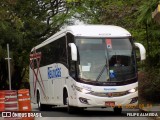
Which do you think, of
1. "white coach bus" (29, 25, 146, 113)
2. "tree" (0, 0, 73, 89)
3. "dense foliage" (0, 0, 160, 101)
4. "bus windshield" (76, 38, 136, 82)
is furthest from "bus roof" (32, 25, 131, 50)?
"tree" (0, 0, 73, 89)

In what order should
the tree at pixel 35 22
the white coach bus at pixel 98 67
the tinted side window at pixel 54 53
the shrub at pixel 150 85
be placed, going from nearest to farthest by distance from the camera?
the white coach bus at pixel 98 67, the tinted side window at pixel 54 53, the shrub at pixel 150 85, the tree at pixel 35 22

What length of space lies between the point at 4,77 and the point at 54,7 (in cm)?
1089

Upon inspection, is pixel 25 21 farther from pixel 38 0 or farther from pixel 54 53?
pixel 54 53

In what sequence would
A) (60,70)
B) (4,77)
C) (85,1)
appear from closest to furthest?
(60,70)
(85,1)
(4,77)

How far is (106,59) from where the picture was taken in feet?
59.6

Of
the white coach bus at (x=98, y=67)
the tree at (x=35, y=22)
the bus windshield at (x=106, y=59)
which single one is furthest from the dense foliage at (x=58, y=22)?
the bus windshield at (x=106, y=59)

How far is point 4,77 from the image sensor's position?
1950 inches

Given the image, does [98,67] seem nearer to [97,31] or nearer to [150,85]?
[97,31]

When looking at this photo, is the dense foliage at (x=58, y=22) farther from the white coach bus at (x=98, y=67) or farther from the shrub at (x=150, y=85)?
the white coach bus at (x=98, y=67)

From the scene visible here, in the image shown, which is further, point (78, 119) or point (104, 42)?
point (104, 42)

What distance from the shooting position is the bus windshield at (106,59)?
707 inches

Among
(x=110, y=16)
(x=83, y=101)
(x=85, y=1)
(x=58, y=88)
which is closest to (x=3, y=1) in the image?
(x=58, y=88)

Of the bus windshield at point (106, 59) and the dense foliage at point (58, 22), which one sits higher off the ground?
the dense foliage at point (58, 22)

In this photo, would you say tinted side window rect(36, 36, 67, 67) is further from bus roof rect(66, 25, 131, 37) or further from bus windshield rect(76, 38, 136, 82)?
bus windshield rect(76, 38, 136, 82)
